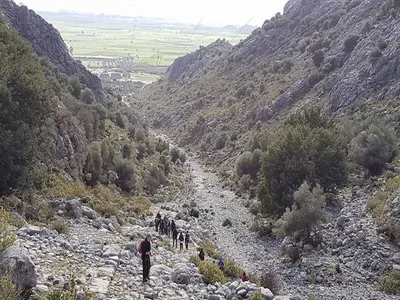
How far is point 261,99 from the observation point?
235 feet

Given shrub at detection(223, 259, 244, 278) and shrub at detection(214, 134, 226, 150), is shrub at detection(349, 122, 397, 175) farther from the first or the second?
shrub at detection(214, 134, 226, 150)

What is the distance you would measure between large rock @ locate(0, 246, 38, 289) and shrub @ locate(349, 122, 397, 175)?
28.5 m

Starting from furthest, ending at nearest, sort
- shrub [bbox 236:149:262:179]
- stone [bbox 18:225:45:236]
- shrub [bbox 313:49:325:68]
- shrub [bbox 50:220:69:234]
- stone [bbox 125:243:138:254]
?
shrub [bbox 313:49:325:68] < shrub [bbox 236:149:262:179] < shrub [bbox 50:220:69:234] < stone [bbox 125:243:138:254] < stone [bbox 18:225:45:236]

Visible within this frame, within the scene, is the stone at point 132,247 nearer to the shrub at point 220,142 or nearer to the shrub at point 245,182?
the shrub at point 245,182

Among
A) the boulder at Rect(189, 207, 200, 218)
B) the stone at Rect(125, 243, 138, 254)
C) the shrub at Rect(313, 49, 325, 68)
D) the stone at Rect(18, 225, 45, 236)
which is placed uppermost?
the shrub at Rect(313, 49, 325, 68)

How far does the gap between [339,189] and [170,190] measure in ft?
62.4

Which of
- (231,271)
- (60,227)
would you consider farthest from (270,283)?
(60,227)

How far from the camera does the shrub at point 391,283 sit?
2112 centimetres

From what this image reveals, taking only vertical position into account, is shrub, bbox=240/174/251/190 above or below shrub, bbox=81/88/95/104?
below

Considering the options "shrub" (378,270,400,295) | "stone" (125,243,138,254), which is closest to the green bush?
"shrub" (378,270,400,295)

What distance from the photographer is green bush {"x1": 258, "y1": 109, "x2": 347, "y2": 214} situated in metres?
33.0

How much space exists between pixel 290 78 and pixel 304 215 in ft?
156

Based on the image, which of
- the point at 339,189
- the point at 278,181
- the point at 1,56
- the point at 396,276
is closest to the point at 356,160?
the point at 339,189

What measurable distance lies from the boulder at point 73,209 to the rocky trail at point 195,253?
0.17ft
